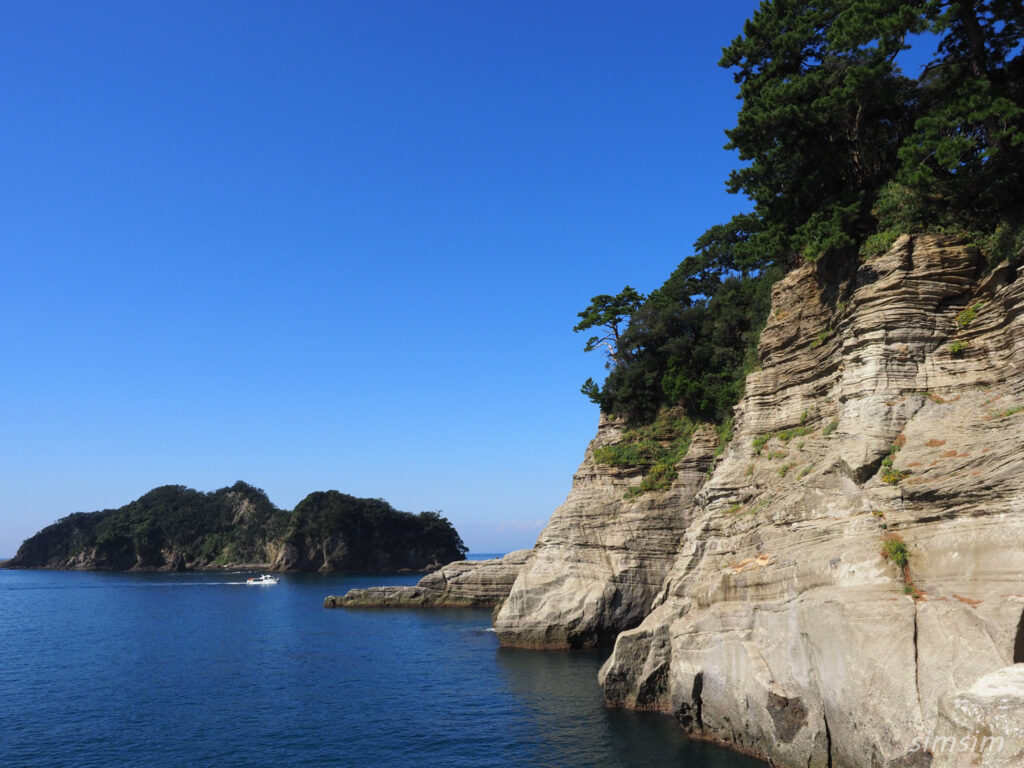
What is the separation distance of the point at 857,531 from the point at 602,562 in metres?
23.0

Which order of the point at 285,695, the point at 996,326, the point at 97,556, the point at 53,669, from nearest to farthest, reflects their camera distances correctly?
the point at 996,326 < the point at 285,695 < the point at 53,669 < the point at 97,556

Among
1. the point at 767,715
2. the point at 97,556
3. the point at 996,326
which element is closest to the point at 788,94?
the point at 996,326

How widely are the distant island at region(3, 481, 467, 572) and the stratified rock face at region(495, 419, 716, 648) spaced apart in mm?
109783

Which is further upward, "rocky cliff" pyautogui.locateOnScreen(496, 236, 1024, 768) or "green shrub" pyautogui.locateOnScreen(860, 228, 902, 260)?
"green shrub" pyautogui.locateOnScreen(860, 228, 902, 260)

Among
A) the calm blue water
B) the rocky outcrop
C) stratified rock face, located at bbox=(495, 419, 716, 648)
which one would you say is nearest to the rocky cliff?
the calm blue water

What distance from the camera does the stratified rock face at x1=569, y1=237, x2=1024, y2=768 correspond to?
14602 millimetres

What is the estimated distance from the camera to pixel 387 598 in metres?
68.8

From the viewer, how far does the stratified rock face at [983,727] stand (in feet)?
27.0

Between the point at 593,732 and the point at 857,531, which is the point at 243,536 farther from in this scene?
the point at 857,531

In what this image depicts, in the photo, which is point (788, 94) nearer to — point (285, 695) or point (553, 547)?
point (553, 547)

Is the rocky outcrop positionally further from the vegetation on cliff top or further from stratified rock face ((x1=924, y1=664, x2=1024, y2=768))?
stratified rock face ((x1=924, y1=664, x2=1024, y2=768))

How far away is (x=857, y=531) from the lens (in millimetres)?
17766

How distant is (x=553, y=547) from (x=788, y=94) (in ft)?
92.6

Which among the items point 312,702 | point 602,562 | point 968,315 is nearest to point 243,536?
point 602,562
